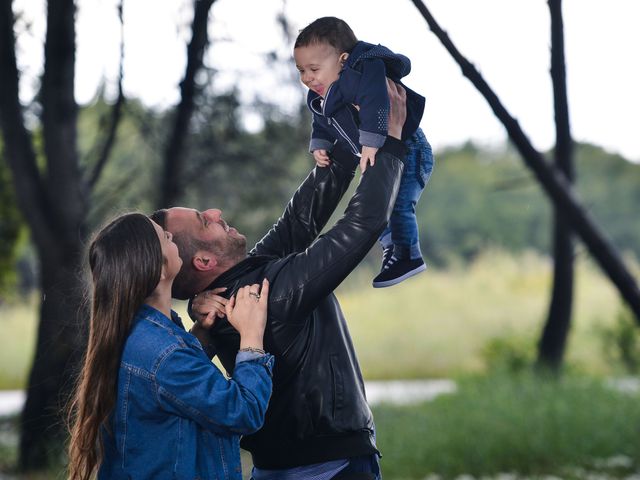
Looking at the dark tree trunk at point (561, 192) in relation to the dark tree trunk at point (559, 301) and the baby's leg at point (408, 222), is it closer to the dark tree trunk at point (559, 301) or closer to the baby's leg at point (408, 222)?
the baby's leg at point (408, 222)

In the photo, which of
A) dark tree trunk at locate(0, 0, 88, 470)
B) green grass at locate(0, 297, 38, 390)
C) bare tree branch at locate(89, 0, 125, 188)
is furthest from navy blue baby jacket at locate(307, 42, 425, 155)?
green grass at locate(0, 297, 38, 390)

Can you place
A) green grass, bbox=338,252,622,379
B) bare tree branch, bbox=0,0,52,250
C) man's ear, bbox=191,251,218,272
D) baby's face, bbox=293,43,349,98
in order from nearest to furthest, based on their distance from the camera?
man's ear, bbox=191,251,218,272 → baby's face, bbox=293,43,349,98 → bare tree branch, bbox=0,0,52,250 → green grass, bbox=338,252,622,379

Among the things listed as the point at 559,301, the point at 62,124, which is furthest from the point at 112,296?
the point at 559,301

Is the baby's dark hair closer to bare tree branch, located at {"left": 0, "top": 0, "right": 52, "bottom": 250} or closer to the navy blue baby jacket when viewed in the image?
the navy blue baby jacket

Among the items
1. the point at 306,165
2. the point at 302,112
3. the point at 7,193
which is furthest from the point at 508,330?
the point at 7,193

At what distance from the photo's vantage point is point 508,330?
507 inches

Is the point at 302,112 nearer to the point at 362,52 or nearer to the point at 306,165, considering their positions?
the point at 306,165

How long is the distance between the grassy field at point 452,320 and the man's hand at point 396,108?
916 cm

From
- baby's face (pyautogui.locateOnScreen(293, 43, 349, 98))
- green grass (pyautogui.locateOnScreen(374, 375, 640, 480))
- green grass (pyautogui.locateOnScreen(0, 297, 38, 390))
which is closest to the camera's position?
baby's face (pyautogui.locateOnScreen(293, 43, 349, 98))

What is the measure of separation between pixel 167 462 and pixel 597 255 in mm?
1732

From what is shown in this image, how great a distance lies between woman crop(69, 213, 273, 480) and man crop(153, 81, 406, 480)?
86mm

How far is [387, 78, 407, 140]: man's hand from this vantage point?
237 cm

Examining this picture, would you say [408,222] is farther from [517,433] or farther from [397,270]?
[517,433]

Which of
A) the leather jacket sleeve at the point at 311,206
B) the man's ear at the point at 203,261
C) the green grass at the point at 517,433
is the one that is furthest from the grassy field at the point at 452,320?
the man's ear at the point at 203,261
